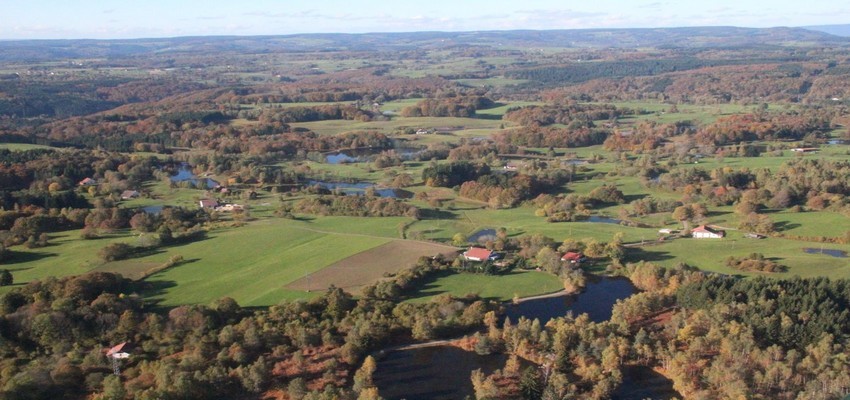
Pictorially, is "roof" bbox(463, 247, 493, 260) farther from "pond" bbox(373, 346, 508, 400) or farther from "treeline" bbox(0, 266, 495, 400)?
"pond" bbox(373, 346, 508, 400)

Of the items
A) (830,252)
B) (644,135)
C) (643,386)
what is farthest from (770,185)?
(643,386)

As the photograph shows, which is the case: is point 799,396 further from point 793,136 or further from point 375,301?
point 793,136

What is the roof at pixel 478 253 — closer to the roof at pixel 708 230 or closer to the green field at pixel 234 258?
the green field at pixel 234 258

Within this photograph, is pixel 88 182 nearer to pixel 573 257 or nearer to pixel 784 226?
pixel 573 257

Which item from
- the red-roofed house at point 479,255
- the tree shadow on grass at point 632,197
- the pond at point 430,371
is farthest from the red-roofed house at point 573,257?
the tree shadow on grass at point 632,197

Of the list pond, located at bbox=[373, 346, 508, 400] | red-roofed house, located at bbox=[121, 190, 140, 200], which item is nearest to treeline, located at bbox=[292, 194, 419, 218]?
red-roofed house, located at bbox=[121, 190, 140, 200]

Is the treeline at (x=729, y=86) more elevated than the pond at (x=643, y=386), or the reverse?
the treeline at (x=729, y=86)

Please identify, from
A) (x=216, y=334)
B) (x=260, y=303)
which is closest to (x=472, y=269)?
(x=260, y=303)
